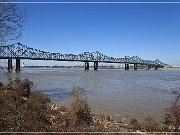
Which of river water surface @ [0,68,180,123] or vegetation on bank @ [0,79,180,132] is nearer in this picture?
vegetation on bank @ [0,79,180,132]

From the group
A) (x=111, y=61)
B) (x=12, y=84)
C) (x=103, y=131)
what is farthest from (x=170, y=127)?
(x=111, y=61)

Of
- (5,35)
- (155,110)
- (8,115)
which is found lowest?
(155,110)

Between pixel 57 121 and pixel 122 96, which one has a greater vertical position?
pixel 57 121

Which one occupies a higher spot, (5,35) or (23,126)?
(5,35)

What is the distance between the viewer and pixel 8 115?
9.84 meters

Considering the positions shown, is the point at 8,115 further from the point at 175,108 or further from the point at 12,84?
the point at 12,84

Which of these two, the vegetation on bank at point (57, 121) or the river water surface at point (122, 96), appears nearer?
the vegetation on bank at point (57, 121)

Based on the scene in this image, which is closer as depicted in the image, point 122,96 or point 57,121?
point 57,121

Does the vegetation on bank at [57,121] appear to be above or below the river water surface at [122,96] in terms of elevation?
above

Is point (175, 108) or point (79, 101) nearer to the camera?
point (175, 108)

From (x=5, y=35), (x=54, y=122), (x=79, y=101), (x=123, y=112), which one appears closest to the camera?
(x=54, y=122)

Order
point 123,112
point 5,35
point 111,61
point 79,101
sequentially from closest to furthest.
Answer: point 79,101
point 123,112
point 5,35
point 111,61

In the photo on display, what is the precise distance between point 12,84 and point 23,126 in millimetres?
9891

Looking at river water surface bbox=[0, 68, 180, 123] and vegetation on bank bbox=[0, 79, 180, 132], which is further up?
vegetation on bank bbox=[0, 79, 180, 132]
